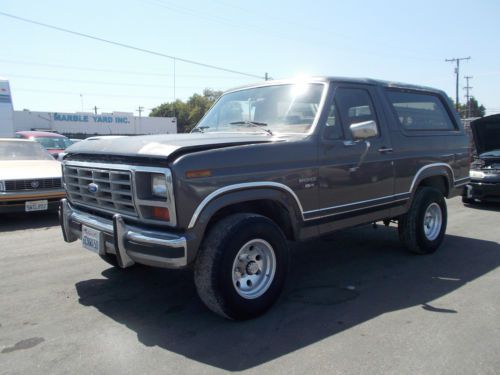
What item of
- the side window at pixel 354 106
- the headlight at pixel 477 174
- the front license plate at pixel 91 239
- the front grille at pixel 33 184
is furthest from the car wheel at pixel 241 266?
the headlight at pixel 477 174

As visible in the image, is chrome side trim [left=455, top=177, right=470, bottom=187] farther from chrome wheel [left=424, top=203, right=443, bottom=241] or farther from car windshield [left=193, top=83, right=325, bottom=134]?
car windshield [left=193, top=83, right=325, bottom=134]

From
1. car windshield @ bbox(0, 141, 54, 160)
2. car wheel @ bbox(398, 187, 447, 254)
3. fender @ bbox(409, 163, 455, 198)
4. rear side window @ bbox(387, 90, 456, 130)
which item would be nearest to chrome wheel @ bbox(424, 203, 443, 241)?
car wheel @ bbox(398, 187, 447, 254)

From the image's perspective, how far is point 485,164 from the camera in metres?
9.37

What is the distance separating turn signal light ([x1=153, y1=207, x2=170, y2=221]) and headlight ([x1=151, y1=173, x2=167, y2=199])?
96 millimetres

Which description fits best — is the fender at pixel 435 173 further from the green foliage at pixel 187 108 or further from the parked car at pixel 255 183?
the green foliage at pixel 187 108

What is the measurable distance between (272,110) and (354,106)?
2.95ft

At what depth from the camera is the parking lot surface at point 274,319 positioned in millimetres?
3000

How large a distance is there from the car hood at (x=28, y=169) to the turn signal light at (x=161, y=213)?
5.17m

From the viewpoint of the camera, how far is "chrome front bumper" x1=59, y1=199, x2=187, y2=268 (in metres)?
3.19

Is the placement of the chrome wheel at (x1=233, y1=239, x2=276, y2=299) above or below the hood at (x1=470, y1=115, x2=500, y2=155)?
below

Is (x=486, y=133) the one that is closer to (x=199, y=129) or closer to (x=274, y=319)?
(x=199, y=129)

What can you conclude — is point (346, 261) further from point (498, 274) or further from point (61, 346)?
point (61, 346)

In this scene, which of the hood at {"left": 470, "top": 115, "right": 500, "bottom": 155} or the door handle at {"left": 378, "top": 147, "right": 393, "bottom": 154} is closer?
the door handle at {"left": 378, "top": 147, "right": 393, "bottom": 154}

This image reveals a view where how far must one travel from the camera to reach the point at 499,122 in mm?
9133
